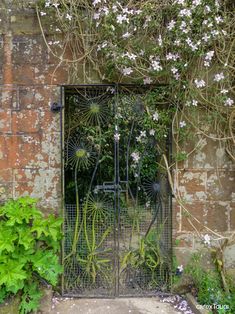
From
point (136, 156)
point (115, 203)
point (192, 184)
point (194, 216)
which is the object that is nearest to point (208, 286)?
point (194, 216)

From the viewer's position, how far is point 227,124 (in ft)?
11.8

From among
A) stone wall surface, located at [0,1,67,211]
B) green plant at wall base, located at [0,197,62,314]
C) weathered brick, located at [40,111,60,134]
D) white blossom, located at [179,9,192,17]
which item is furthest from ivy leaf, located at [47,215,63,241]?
white blossom, located at [179,9,192,17]

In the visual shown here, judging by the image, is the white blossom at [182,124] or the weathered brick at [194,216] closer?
the white blossom at [182,124]

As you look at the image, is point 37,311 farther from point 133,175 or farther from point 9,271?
Answer: point 133,175

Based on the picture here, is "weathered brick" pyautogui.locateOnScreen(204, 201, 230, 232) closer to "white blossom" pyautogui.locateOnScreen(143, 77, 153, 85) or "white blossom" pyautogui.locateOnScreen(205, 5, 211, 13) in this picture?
"white blossom" pyautogui.locateOnScreen(143, 77, 153, 85)

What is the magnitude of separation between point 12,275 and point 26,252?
269 millimetres

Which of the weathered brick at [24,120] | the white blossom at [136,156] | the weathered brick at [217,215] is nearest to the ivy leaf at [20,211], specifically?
the weathered brick at [24,120]

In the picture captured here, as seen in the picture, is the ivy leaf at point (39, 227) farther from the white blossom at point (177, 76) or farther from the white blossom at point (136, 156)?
the white blossom at point (177, 76)

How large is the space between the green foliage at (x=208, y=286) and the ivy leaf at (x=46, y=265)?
1.31 metres

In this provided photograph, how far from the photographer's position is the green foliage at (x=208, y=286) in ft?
10.8

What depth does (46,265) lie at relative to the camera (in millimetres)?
3234

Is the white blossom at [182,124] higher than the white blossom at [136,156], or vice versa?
the white blossom at [182,124]

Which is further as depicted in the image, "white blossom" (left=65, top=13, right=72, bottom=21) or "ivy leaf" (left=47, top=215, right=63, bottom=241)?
"white blossom" (left=65, top=13, right=72, bottom=21)

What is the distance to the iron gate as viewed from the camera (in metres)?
3.69
